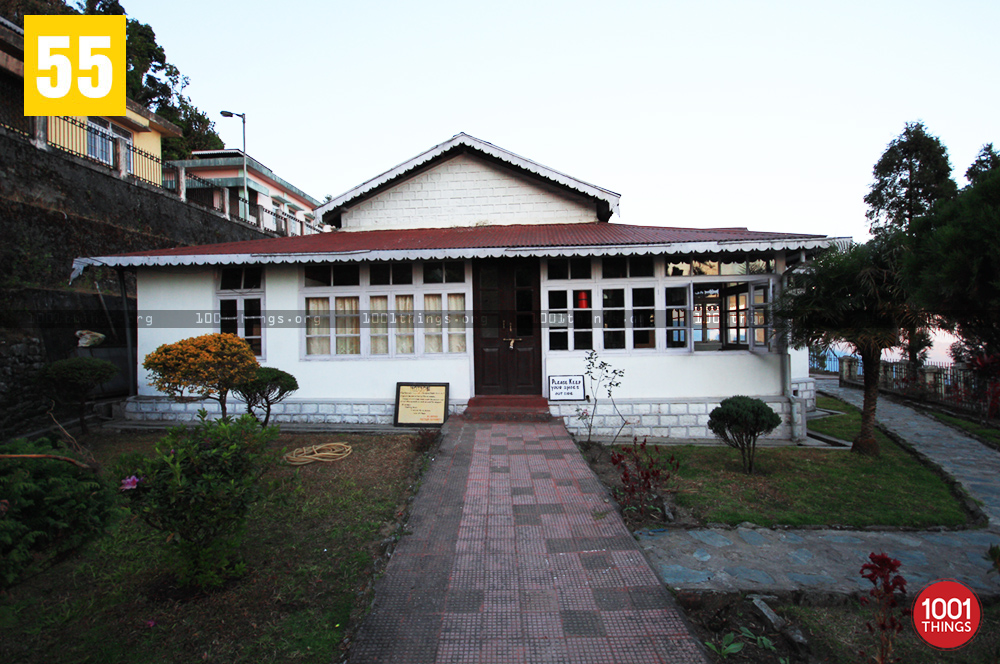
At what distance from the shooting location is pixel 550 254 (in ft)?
27.6

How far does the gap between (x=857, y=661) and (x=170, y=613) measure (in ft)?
14.5

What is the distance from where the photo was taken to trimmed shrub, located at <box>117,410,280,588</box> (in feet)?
10.4

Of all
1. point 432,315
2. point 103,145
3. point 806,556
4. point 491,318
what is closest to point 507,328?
point 491,318

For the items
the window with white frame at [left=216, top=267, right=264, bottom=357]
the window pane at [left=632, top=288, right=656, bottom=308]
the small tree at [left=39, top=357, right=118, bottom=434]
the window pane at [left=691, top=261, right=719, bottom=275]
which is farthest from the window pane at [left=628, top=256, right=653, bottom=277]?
the small tree at [left=39, top=357, right=118, bottom=434]

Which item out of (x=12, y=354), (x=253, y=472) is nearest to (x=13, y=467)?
(x=253, y=472)

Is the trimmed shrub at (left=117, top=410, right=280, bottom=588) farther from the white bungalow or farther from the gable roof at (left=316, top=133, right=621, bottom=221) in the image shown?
the gable roof at (left=316, top=133, right=621, bottom=221)

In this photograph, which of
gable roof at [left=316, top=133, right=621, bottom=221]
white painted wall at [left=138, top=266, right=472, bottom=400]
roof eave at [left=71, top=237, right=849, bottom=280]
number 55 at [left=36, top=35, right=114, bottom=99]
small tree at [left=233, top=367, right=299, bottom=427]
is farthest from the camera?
gable roof at [left=316, top=133, right=621, bottom=221]

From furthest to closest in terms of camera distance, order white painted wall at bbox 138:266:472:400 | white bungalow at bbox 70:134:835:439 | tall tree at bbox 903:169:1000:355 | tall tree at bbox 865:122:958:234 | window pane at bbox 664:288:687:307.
→ 1. tall tree at bbox 865:122:958:234
2. white painted wall at bbox 138:266:472:400
3. window pane at bbox 664:288:687:307
4. white bungalow at bbox 70:134:835:439
5. tall tree at bbox 903:169:1000:355

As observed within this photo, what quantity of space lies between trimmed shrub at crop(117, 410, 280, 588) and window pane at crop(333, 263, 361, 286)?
6.18m

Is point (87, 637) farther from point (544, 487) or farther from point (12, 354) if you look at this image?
point (12, 354)

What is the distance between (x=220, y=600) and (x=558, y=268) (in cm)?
727

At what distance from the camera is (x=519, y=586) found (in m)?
3.57

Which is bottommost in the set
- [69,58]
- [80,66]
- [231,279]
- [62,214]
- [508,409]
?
[508,409]

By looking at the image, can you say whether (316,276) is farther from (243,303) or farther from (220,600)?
(220,600)
